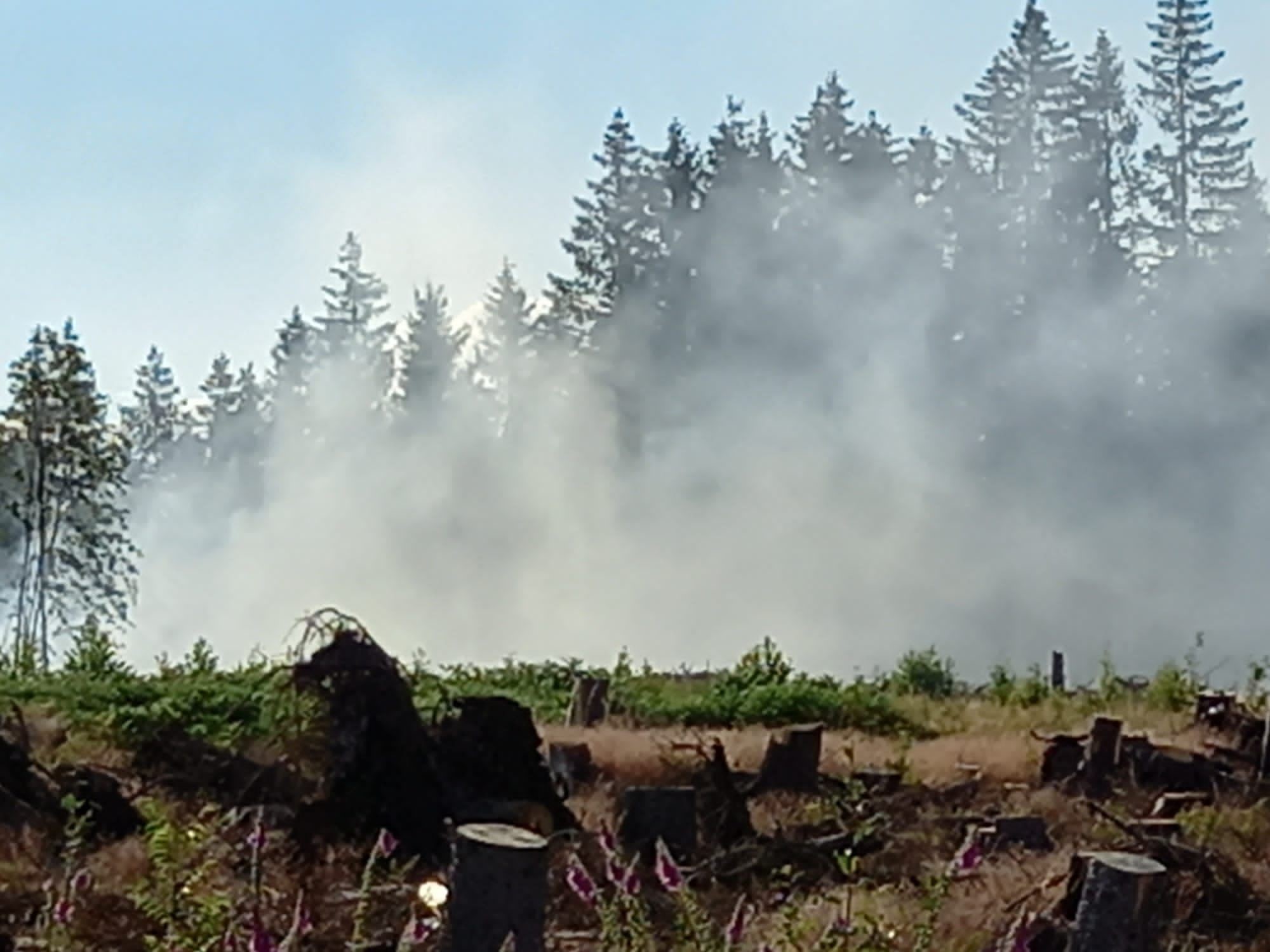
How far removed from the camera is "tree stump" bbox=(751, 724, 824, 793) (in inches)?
393

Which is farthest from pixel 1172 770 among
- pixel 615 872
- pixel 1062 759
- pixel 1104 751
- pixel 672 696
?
pixel 615 872

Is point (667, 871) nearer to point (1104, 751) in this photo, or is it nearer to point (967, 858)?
point (967, 858)

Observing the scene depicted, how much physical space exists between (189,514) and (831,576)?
26.1 m

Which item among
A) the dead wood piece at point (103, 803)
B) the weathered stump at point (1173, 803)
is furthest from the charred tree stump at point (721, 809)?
the dead wood piece at point (103, 803)

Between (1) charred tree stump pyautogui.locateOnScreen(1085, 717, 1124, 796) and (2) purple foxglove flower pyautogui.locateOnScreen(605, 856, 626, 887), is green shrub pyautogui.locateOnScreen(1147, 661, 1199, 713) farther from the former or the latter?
(2) purple foxglove flower pyautogui.locateOnScreen(605, 856, 626, 887)

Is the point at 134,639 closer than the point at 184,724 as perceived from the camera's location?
No

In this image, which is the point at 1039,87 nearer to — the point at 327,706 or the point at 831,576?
the point at 831,576

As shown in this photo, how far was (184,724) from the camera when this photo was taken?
11.2m

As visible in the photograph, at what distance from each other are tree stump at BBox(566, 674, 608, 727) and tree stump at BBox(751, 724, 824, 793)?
4.32 meters

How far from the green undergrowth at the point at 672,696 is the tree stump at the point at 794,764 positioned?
208 cm

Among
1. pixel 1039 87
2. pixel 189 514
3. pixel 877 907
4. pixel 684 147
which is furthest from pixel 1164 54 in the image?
pixel 877 907

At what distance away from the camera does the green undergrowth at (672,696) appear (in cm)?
1169

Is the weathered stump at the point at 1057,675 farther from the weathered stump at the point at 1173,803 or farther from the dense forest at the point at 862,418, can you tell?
the dense forest at the point at 862,418

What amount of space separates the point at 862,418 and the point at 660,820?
31677 mm
